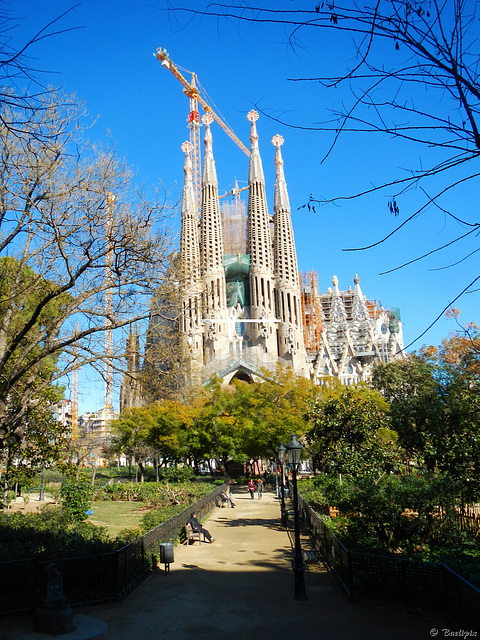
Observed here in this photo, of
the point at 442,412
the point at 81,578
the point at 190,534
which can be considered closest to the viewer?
the point at 81,578

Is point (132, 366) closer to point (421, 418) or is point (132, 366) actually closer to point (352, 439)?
point (352, 439)

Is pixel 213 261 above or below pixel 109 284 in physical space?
above

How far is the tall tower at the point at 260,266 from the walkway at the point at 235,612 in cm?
5050

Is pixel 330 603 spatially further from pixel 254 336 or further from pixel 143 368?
pixel 254 336

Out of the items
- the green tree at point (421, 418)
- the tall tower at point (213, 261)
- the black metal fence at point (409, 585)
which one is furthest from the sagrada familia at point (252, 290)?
the black metal fence at point (409, 585)

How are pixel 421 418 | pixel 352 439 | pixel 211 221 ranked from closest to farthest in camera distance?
1. pixel 352 439
2. pixel 421 418
3. pixel 211 221

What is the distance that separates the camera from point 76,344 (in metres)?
11.1

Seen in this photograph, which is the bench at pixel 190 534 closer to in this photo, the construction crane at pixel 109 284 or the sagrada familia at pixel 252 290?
the construction crane at pixel 109 284

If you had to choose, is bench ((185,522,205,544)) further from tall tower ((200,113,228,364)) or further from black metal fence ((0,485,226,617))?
tall tower ((200,113,228,364))

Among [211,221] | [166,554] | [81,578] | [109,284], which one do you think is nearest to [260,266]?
[211,221]

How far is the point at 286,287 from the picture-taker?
215 ft

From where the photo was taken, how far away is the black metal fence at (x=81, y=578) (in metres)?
7.91

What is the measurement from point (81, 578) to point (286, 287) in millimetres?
58181

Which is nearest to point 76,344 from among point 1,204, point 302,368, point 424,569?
point 1,204
